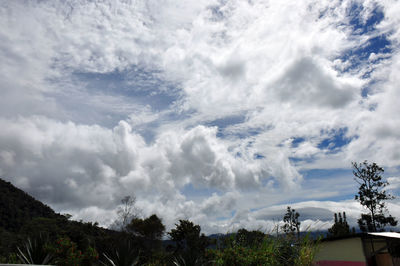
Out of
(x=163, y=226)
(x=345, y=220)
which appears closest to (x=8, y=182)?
(x=163, y=226)

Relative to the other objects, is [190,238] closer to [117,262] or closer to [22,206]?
[117,262]

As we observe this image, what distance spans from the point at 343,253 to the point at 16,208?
66272mm

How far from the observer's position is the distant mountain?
59.1 m

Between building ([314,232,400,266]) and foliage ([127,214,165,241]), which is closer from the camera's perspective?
building ([314,232,400,266])

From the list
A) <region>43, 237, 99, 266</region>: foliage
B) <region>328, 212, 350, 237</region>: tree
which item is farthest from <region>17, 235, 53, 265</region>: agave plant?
<region>328, 212, 350, 237</region>: tree

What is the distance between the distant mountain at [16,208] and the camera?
59.1 meters

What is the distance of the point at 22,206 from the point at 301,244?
245ft

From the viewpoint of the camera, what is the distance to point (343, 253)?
1919 centimetres

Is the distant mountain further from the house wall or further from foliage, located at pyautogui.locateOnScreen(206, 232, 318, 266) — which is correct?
foliage, located at pyautogui.locateOnScreen(206, 232, 318, 266)

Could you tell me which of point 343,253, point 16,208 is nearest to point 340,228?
point 343,253

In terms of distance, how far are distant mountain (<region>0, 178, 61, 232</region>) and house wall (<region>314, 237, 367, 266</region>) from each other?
169 feet

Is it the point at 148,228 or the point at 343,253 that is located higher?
the point at 148,228

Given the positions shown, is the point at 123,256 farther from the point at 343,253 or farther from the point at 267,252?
the point at 343,253

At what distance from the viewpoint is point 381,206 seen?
39.5 metres
